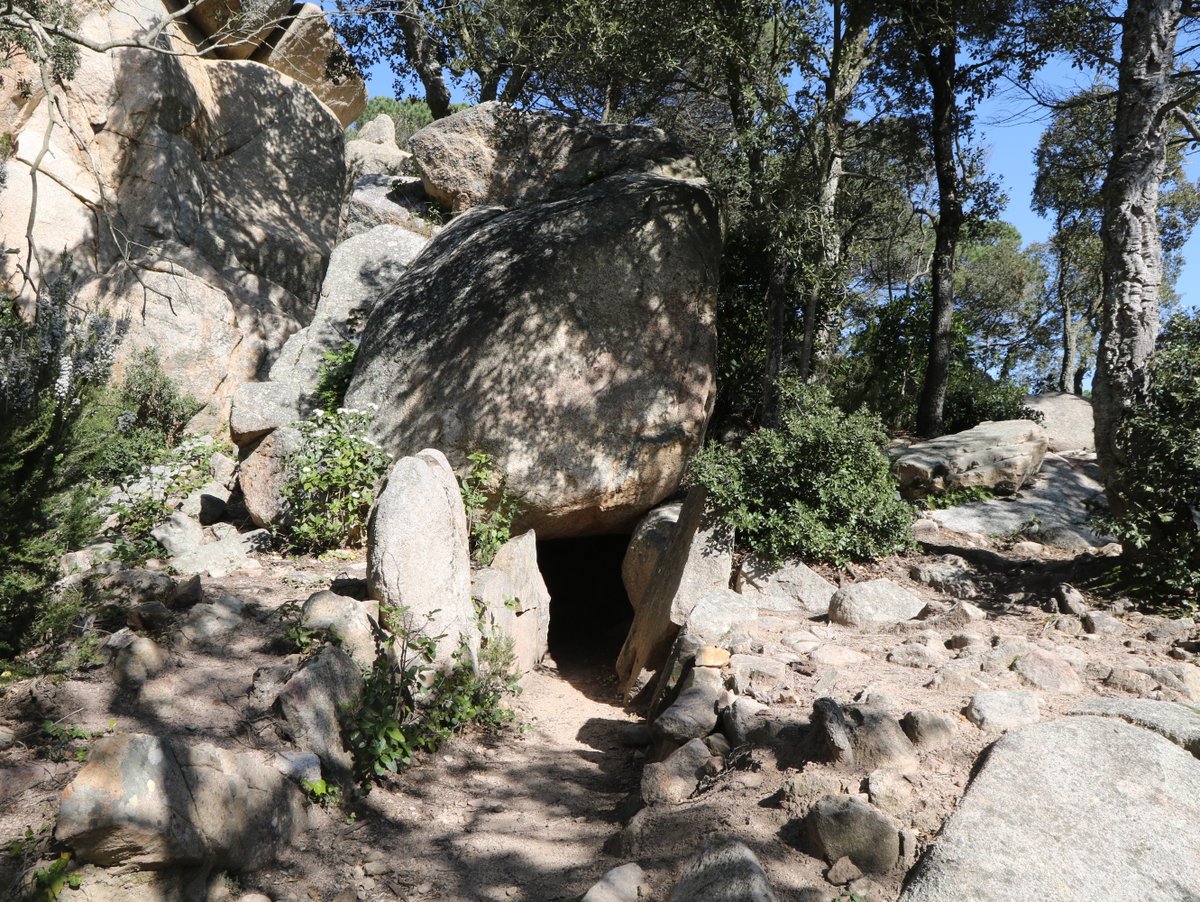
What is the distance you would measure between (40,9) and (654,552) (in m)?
9.33

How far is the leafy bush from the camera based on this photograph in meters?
7.11

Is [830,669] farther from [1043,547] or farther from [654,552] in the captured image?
[1043,547]

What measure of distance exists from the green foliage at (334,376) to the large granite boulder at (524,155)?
3.57 meters

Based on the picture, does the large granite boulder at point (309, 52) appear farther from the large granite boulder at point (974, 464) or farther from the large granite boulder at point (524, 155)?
the large granite boulder at point (974, 464)

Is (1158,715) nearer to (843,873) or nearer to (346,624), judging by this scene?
(843,873)

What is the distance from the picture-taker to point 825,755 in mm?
4016

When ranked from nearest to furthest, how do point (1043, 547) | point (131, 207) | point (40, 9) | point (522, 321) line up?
point (1043, 547) < point (522, 321) < point (40, 9) < point (131, 207)

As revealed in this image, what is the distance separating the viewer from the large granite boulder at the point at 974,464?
30.0ft

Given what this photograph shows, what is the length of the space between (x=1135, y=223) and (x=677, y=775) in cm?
566

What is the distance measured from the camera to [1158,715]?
3887mm

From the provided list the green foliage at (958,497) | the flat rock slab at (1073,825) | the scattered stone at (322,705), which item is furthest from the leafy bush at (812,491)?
the scattered stone at (322,705)

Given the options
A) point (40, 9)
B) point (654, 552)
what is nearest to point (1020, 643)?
point (654, 552)

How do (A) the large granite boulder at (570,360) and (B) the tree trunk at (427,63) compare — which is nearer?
(A) the large granite boulder at (570,360)

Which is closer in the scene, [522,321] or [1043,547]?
[1043,547]
